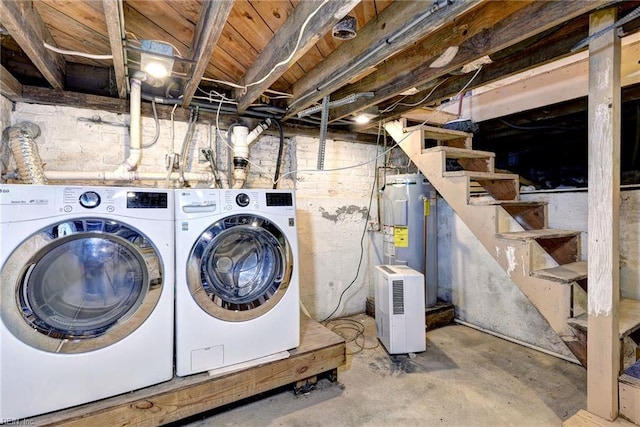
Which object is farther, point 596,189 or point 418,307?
point 418,307

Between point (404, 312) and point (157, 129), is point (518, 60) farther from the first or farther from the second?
point (157, 129)

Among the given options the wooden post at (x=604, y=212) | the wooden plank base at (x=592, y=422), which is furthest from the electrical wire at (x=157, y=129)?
the wooden plank base at (x=592, y=422)

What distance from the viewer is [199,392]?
1.59 metres

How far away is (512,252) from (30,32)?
9.10ft

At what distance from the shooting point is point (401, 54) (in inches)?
73.4

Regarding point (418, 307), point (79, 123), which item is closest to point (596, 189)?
point (418, 307)

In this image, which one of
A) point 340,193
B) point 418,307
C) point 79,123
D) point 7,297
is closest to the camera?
point 7,297

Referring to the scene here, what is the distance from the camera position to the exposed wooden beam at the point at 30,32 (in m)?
1.19

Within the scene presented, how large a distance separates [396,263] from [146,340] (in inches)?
83.7

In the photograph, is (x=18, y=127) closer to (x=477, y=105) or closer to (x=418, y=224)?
(x=418, y=224)

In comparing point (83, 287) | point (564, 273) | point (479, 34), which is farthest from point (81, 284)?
point (564, 273)

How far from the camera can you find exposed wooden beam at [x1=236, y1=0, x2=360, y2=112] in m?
1.20

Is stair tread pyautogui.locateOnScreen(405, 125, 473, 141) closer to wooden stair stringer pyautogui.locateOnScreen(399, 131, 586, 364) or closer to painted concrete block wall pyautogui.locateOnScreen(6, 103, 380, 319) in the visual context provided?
wooden stair stringer pyautogui.locateOnScreen(399, 131, 586, 364)

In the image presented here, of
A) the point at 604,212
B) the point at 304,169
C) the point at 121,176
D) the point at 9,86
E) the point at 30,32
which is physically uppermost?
the point at 30,32
